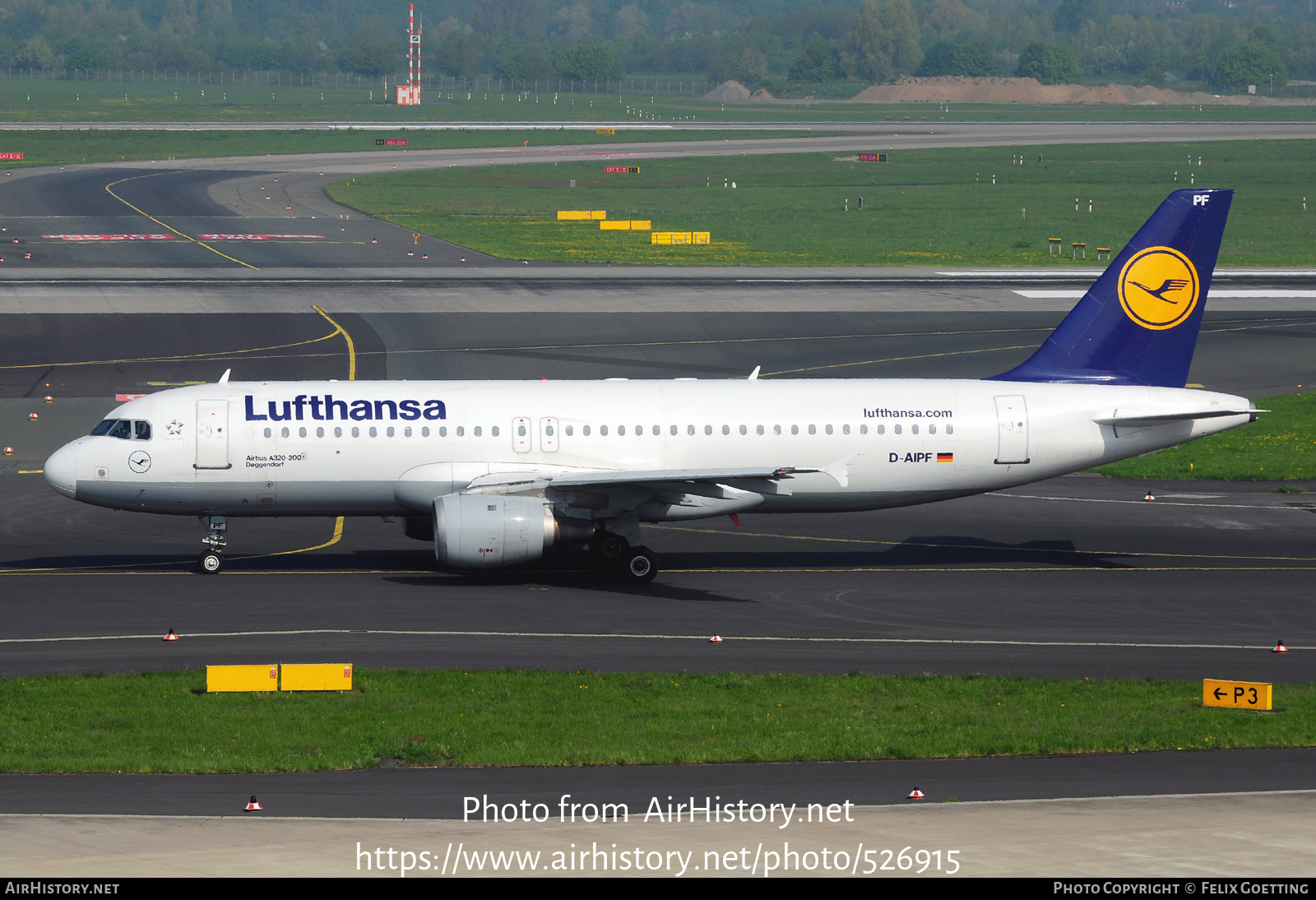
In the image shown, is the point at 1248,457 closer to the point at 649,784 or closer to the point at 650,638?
the point at 650,638

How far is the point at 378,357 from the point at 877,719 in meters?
42.9

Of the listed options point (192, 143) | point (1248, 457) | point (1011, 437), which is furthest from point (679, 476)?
→ point (192, 143)

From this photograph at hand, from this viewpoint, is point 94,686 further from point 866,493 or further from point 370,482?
point 866,493

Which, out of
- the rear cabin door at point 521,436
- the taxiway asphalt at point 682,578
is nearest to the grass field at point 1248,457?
the taxiway asphalt at point 682,578

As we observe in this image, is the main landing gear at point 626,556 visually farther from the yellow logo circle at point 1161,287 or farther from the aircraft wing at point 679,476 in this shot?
the yellow logo circle at point 1161,287

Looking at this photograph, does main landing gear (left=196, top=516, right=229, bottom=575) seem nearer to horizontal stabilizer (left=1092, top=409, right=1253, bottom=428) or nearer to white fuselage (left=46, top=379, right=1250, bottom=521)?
white fuselage (left=46, top=379, right=1250, bottom=521)

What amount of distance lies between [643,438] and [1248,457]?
24.9 m

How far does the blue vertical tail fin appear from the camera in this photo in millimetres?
39531

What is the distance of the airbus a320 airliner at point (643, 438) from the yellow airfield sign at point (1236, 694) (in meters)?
12.0

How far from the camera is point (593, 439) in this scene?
124 feet

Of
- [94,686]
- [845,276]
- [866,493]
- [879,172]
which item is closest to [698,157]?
[879,172]

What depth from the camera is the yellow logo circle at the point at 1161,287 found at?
3962cm

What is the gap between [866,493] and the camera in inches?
1512

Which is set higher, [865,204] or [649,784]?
[865,204]
